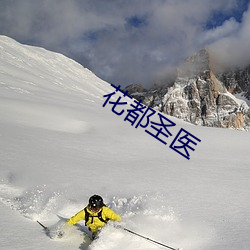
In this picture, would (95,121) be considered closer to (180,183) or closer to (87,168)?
(87,168)

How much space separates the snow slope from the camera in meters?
5.28

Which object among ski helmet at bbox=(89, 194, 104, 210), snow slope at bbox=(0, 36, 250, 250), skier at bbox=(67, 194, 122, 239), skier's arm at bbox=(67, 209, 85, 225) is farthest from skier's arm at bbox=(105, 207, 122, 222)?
skier's arm at bbox=(67, 209, 85, 225)

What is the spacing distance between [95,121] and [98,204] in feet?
40.0

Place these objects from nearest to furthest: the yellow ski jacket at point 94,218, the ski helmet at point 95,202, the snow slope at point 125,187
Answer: the snow slope at point 125,187, the ski helmet at point 95,202, the yellow ski jacket at point 94,218

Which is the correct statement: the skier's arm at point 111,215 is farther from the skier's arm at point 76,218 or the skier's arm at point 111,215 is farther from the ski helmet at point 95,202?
the skier's arm at point 76,218

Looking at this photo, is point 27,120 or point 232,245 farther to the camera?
point 27,120

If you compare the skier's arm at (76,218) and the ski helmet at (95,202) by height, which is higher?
the ski helmet at (95,202)

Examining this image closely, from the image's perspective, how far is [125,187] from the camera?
25.2ft

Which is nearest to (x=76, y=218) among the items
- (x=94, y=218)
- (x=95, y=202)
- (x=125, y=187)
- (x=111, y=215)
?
(x=94, y=218)

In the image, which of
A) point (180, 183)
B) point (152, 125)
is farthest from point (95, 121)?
point (180, 183)

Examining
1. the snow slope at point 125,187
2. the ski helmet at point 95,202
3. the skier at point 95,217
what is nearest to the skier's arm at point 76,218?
the skier at point 95,217

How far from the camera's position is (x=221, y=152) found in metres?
12.0

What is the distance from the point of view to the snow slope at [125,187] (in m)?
5.28

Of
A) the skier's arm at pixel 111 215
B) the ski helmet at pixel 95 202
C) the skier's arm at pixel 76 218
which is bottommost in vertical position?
the skier's arm at pixel 76 218
